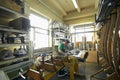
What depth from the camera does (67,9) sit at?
5488mm

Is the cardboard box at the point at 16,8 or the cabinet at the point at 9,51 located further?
the cardboard box at the point at 16,8

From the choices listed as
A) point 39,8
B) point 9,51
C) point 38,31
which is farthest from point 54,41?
point 9,51

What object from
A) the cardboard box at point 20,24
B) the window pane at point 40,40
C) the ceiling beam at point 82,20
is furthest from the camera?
the ceiling beam at point 82,20

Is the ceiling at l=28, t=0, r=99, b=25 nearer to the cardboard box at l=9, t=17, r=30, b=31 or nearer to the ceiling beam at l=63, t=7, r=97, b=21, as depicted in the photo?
the ceiling beam at l=63, t=7, r=97, b=21

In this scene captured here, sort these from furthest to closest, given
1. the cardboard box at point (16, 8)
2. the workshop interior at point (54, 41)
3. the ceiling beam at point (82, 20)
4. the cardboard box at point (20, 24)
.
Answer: the ceiling beam at point (82, 20) → the cardboard box at point (20, 24) → the cardboard box at point (16, 8) → the workshop interior at point (54, 41)

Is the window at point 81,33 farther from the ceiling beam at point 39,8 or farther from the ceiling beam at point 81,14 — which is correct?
the ceiling beam at point 39,8

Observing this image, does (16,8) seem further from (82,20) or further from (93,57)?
(93,57)

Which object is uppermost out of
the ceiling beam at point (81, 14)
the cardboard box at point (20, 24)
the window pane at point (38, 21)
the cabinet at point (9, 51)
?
the ceiling beam at point (81, 14)

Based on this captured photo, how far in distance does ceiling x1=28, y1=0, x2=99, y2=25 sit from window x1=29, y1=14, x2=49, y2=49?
33cm

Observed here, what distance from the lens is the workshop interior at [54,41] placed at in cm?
163

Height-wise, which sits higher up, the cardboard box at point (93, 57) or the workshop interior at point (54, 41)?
the workshop interior at point (54, 41)

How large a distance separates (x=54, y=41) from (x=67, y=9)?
2.36m

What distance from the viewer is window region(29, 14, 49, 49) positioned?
3.55 meters

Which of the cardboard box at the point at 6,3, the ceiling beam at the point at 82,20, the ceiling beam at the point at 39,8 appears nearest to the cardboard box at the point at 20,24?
the cardboard box at the point at 6,3
